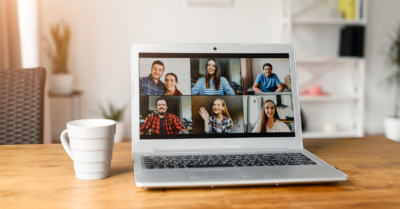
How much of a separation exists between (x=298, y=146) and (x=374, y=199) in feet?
0.93

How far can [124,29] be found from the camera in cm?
310

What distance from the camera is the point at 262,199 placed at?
1.83ft

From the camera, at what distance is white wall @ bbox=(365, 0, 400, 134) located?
3.45 metres

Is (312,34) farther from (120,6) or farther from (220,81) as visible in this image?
(220,81)

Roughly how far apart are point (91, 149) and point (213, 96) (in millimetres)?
326

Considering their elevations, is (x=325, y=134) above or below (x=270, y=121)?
below

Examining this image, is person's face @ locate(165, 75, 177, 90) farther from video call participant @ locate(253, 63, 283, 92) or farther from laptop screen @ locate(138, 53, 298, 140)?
video call participant @ locate(253, 63, 283, 92)

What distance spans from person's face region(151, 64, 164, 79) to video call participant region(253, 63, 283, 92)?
0.24 m

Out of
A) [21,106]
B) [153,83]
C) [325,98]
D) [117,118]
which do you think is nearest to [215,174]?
[153,83]

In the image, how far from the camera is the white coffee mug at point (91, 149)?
2.07 feet

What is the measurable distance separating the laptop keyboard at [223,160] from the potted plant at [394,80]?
3.06m

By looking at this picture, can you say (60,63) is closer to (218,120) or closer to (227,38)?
(227,38)

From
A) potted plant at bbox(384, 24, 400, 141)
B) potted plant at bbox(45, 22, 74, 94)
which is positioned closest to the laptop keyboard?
potted plant at bbox(45, 22, 74, 94)

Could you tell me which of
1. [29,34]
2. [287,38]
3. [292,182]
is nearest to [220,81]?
[292,182]
